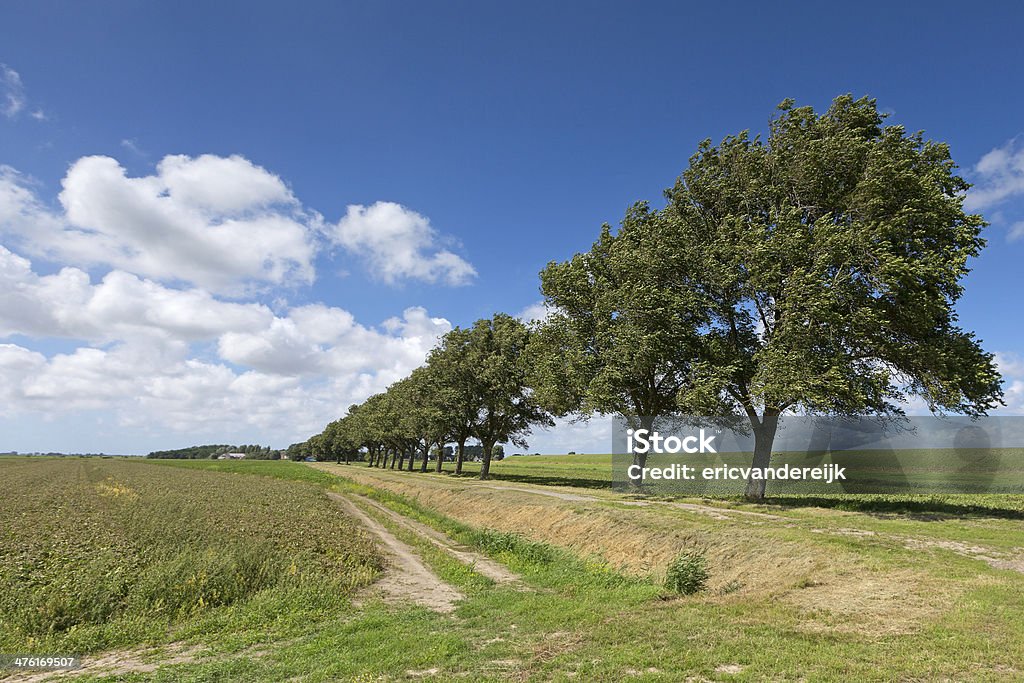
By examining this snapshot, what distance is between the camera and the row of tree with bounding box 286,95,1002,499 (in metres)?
21.8

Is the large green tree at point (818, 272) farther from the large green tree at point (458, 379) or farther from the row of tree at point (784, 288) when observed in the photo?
the large green tree at point (458, 379)

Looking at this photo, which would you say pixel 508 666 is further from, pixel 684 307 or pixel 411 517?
pixel 411 517

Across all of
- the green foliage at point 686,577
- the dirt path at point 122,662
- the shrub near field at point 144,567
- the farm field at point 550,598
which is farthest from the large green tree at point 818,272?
the dirt path at point 122,662

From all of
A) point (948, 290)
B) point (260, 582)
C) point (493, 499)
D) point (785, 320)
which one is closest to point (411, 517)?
point (493, 499)

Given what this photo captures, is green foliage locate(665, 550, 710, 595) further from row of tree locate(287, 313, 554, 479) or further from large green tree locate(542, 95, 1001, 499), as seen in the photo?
row of tree locate(287, 313, 554, 479)

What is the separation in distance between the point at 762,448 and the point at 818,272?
402 inches

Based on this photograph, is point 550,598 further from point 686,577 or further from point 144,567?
point 144,567

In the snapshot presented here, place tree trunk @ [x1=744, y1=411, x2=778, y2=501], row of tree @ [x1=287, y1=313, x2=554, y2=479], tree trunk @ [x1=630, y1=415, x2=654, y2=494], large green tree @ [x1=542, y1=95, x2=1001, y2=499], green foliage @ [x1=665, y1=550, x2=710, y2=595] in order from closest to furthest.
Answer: green foliage @ [x1=665, y1=550, x2=710, y2=595]
large green tree @ [x1=542, y1=95, x2=1001, y2=499]
tree trunk @ [x1=744, y1=411, x2=778, y2=501]
tree trunk @ [x1=630, y1=415, x2=654, y2=494]
row of tree @ [x1=287, y1=313, x2=554, y2=479]

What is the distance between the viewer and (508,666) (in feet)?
27.8

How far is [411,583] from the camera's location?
16094mm

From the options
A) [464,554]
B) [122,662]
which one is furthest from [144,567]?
[464,554]

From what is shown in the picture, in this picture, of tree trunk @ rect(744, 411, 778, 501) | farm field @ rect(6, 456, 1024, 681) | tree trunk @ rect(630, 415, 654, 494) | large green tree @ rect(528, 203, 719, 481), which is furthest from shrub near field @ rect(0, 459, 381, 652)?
tree trunk @ rect(744, 411, 778, 501)

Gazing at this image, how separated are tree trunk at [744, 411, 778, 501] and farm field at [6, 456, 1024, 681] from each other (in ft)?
11.9

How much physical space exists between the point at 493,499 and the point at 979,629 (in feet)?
89.0
